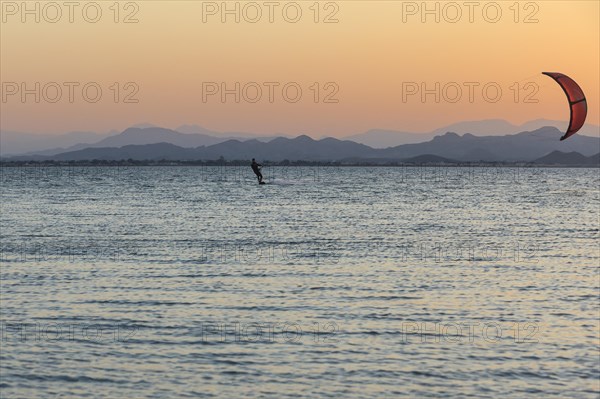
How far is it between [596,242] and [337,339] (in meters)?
27.1

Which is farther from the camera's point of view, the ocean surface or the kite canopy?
the kite canopy

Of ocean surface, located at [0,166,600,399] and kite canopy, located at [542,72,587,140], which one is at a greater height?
kite canopy, located at [542,72,587,140]

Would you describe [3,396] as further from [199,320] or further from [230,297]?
[230,297]

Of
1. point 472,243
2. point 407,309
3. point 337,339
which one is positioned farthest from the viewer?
point 472,243

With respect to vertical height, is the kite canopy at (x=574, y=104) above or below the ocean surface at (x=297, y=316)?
above

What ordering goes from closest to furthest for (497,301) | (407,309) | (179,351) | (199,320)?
(179,351)
(199,320)
(407,309)
(497,301)

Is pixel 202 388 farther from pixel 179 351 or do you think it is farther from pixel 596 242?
pixel 596 242

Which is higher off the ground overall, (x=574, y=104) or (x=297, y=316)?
(x=574, y=104)

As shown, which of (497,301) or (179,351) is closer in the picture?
(179,351)

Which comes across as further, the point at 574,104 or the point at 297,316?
the point at 574,104

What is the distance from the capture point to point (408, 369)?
18000 millimetres

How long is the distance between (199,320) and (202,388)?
5.62 meters

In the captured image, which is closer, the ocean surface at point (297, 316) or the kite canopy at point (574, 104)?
the ocean surface at point (297, 316)

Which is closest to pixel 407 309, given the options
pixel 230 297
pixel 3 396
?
pixel 230 297
